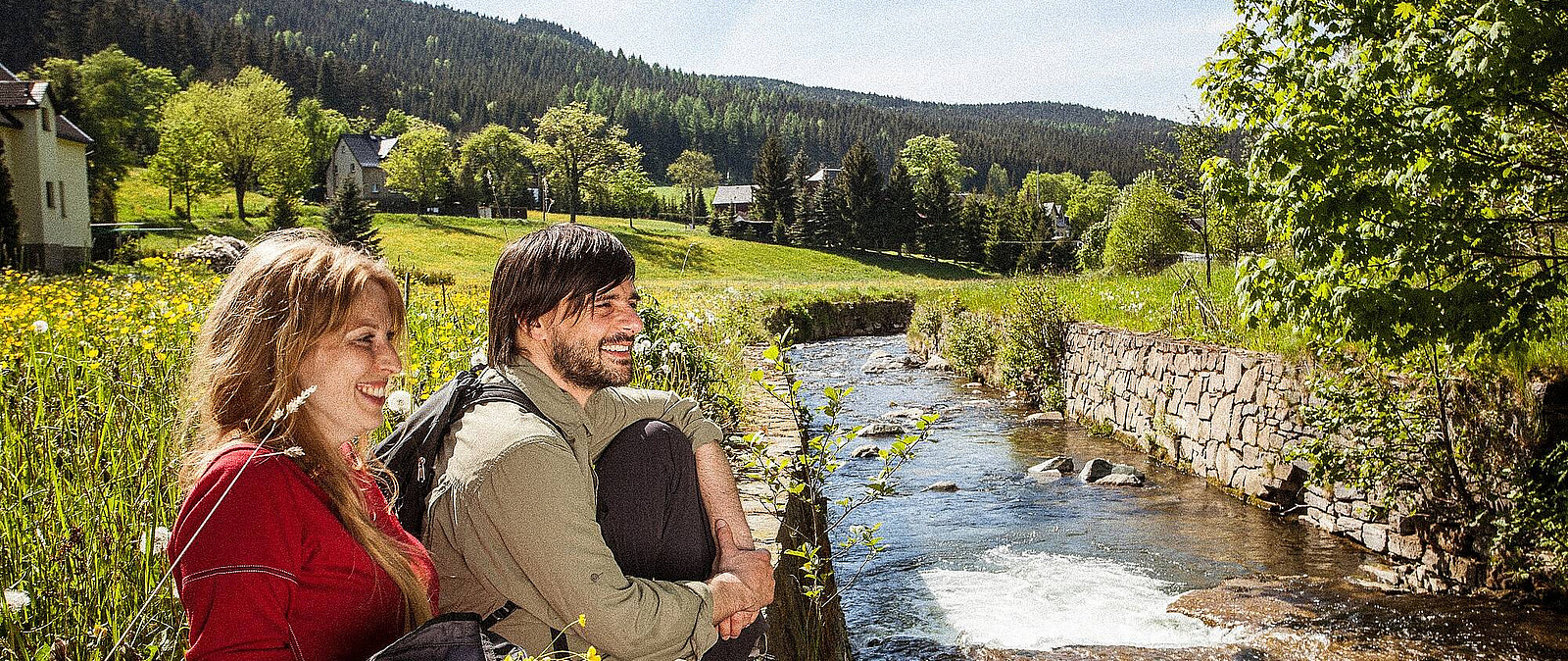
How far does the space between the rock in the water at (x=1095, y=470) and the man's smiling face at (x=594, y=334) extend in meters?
8.44

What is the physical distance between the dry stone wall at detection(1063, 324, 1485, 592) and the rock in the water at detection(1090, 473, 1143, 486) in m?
0.82

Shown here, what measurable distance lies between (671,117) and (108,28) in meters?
77.2

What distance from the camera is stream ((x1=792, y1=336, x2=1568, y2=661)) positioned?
5.80 metres

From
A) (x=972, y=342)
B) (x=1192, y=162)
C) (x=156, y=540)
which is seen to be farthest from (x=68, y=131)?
(x=156, y=540)

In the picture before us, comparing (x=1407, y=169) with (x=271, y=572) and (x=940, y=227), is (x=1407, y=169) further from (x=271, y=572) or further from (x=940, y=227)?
(x=940, y=227)

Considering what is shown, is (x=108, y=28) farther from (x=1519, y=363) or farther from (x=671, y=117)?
(x=1519, y=363)

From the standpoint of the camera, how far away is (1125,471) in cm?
1006

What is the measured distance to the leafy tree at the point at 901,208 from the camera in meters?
66.0

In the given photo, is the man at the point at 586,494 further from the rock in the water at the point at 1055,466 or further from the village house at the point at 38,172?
the village house at the point at 38,172

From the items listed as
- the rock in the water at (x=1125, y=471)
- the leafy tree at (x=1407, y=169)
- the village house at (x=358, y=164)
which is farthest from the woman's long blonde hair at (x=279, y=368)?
the village house at (x=358, y=164)

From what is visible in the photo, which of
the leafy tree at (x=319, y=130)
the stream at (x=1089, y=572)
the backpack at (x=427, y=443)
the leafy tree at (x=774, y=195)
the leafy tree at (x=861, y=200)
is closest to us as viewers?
the backpack at (x=427, y=443)

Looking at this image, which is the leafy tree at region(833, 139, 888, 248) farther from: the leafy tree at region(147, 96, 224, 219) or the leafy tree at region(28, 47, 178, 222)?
the leafy tree at region(28, 47, 178, 222)

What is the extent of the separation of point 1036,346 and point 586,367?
1385 cm

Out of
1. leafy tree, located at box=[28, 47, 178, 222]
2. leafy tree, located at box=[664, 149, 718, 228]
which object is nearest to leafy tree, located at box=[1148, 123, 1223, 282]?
leafy tree, located at box=[28, 47, 178, 222]
